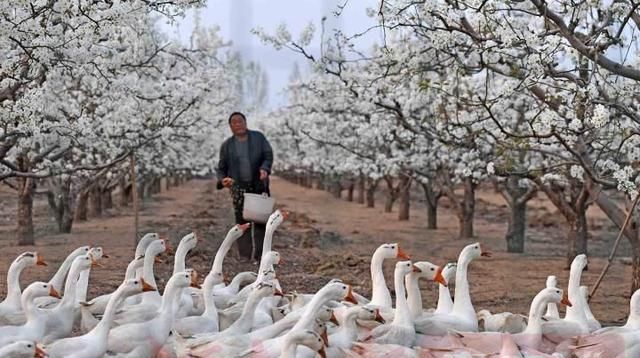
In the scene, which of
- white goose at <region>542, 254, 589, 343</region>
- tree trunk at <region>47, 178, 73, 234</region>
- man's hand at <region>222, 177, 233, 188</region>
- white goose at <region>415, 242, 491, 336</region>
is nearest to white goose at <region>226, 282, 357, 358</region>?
white goose at <region>415, 242, 491, 336</region>

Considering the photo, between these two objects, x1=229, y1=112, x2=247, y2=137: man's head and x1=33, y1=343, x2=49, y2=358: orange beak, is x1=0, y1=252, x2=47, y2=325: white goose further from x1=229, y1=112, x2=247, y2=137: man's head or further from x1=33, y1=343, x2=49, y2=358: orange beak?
x1=229, y1=112, x2=247, y2=137: man's head

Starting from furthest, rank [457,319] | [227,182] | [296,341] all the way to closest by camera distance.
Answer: [227,182]
[457,319]
[296,341]

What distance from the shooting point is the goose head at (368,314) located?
23.4 ft

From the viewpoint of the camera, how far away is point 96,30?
8.58m

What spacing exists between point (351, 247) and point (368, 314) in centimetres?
1106

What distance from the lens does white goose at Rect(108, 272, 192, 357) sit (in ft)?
22.7

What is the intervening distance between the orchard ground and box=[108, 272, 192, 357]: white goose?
3513 millimetres

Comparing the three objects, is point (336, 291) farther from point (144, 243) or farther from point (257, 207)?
point (257, 207)

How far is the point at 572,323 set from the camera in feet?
25.4

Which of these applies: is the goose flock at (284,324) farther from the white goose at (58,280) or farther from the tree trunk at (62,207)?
the tree trunk at (62,207)

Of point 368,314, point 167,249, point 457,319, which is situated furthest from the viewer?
point 167,249


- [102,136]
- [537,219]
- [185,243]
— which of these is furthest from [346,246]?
[537,219]

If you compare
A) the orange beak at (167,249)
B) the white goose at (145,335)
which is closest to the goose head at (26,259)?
the orange beak at (167,249)

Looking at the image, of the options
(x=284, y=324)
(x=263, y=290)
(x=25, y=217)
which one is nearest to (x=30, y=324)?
(x=263, y=290)
